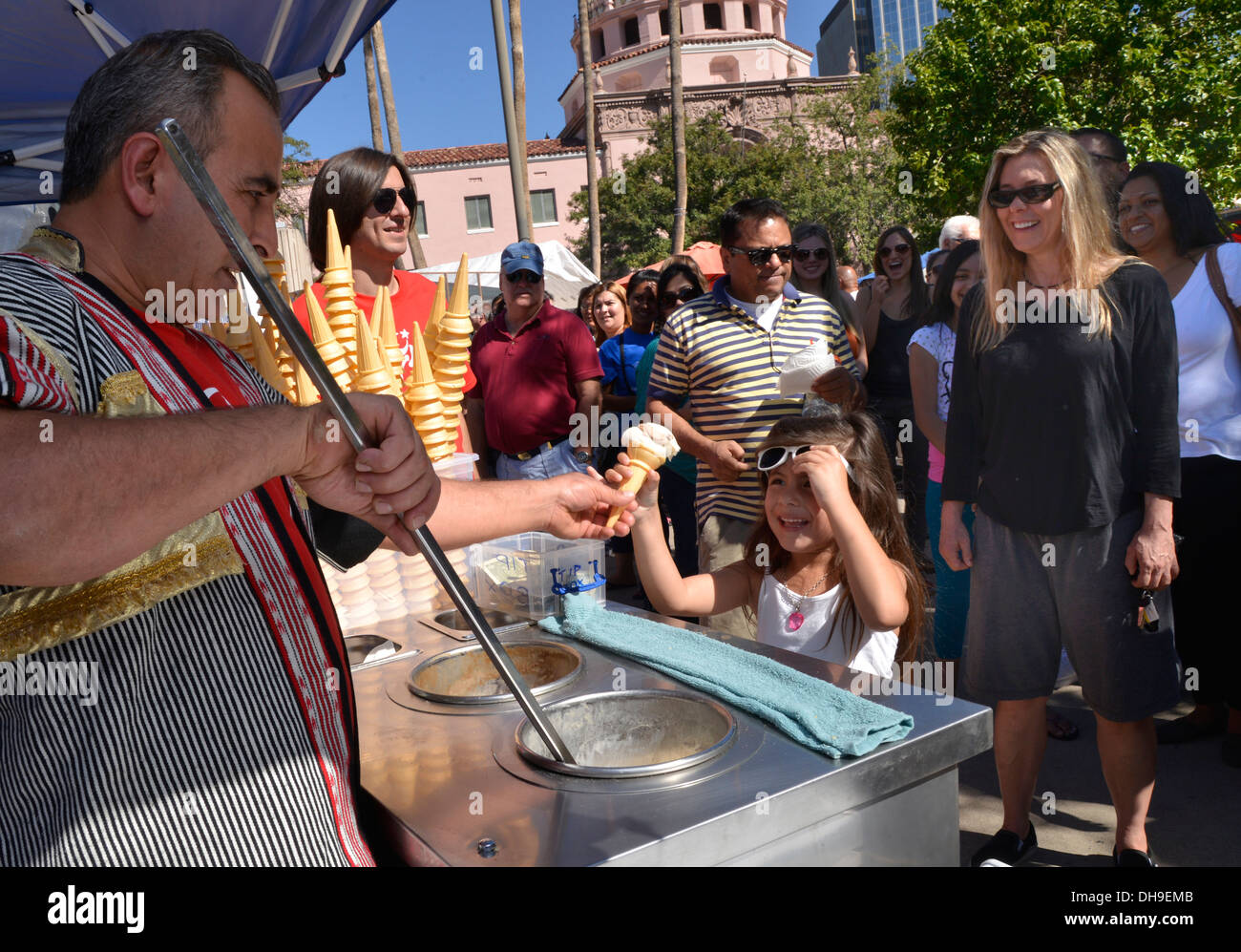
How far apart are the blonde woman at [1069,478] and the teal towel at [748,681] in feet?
4.77

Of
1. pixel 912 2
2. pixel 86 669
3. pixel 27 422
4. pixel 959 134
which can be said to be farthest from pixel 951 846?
pixel 912 2

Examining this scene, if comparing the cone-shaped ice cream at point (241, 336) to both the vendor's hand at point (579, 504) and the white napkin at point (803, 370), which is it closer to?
the vendor's hand at point (579, 504)

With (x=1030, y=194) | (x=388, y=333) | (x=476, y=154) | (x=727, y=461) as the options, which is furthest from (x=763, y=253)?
(x=476, y=154)

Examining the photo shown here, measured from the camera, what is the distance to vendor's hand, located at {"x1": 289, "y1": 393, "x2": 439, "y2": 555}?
1113 millimetres

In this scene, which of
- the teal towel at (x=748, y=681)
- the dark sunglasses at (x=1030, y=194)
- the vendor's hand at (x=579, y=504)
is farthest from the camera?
the dark sunglasses at (x=1030, y=194)

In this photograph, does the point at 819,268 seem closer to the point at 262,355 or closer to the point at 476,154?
the point at 262,355

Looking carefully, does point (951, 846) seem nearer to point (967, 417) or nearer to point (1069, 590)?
point (1069, 590)

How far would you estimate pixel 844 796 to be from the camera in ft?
4.22

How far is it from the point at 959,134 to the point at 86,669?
17.4 m

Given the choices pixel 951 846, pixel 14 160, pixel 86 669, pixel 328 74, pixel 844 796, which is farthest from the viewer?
pixel 328 74

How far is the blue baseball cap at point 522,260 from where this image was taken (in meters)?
5.17

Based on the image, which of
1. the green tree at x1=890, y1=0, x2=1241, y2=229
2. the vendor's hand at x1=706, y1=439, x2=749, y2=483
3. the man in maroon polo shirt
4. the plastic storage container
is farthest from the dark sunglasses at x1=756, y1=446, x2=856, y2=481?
the green tree at x1=890, y1=0, x2=1241, y2=229

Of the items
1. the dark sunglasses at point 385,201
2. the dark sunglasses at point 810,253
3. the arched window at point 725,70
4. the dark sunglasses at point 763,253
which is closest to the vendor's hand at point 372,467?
the dark sunglasses at point 385,201

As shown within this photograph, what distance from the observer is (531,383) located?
16.8 ft
